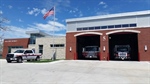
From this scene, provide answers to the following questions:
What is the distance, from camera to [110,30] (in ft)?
82.8

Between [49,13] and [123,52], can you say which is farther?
Answer: [49,13]

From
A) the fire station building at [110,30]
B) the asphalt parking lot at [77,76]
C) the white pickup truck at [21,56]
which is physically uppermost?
the fire station building at [110,30]

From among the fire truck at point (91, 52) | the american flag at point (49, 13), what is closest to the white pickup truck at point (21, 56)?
the american flag at point (49, 13)

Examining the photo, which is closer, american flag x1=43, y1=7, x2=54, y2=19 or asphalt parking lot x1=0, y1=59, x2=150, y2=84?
asphalt parking lot x1=0, y1=59, x2=150, y2=84

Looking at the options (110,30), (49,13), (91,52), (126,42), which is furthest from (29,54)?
→ (126,42)

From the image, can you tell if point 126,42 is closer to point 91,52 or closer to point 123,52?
point 123,52

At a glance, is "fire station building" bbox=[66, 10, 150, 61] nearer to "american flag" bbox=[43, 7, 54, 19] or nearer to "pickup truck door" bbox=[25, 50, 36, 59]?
"american flag" bbox=[43, 7, 54, 19]

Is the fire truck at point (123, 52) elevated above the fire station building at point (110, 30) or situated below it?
below

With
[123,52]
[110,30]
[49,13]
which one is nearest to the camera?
[110,30]

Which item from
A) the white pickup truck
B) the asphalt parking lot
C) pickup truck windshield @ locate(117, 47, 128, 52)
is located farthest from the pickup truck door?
pickup truck windshield @ locate(117, 47, 128, 52)

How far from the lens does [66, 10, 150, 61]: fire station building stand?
923 inches

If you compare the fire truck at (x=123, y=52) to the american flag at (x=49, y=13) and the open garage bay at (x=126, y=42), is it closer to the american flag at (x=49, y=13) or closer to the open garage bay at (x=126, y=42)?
the open garage bay at (x=126, y=42)

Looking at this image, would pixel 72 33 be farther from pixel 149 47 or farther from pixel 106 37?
pixel 149 47

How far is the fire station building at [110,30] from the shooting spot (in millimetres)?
23438
